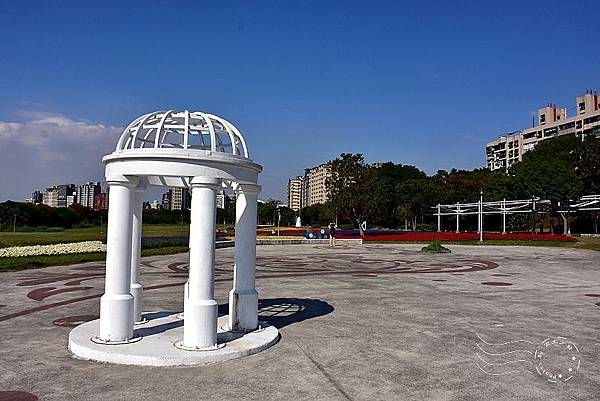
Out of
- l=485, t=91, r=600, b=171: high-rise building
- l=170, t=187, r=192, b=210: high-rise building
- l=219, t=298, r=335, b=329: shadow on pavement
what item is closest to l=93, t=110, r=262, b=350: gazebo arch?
l=170, t=187, r=192, b=210: high-rise building

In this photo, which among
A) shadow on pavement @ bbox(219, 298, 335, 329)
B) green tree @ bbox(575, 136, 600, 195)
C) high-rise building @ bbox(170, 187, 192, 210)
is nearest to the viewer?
shadow on pavement @ bbox(219, 298, 335, 329)

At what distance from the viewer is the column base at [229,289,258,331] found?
9.28 meters

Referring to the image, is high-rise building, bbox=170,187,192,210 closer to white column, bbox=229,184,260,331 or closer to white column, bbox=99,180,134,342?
white column, bbox=229,184,260,331

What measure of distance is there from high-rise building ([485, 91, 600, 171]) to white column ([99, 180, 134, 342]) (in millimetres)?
99821

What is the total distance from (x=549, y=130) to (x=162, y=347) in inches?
5315

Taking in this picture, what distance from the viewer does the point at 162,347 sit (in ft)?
25.9

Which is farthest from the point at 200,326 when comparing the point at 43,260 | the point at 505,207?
the point at 505,207

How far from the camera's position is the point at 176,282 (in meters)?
16.8

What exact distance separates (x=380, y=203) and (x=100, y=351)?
45571mm

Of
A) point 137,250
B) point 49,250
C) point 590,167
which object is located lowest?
point 49,250

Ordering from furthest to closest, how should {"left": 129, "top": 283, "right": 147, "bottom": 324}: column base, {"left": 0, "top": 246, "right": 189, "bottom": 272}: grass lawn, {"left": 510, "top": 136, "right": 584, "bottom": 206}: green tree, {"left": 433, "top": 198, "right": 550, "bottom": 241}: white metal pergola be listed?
{"left": 510, "top": 136, "right": 584, "bottom": 206}: green tree → {"left": 433, "top": 198, "right": 550, "bottom": 241}: white metal pergola → {"left": 0, "top": 246, "right": 189, "bottom": 272}: grass lawn → {"left": 129, "top": 283, "right": 147, "bottom": 324}: column base

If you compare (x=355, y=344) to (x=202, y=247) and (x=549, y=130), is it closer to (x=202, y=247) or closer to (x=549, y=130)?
(x=202, y=247)

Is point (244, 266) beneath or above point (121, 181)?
beneath

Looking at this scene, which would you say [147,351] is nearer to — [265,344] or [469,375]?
[265,344]
